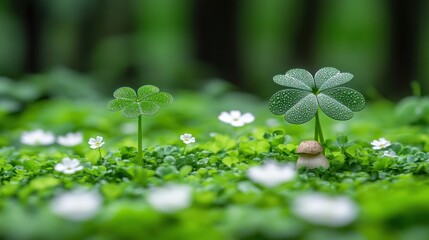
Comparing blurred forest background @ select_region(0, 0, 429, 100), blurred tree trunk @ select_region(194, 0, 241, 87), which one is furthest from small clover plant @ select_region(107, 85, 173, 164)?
blurred tree trunk @ select_region(194, 0, 241, 87)

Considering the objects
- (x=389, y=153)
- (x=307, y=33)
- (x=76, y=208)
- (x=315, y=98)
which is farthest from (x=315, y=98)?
(x=307, y=33)

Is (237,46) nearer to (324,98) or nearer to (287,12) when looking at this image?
(287,12)

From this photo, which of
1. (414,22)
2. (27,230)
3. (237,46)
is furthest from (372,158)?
(414,22)

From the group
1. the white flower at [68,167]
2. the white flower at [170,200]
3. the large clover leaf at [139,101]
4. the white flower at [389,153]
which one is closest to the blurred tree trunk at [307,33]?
the white flower at [389,153]

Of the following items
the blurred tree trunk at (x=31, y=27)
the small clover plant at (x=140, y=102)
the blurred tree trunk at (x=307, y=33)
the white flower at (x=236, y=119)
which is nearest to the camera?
the small clover plant at (x=140, y=102)

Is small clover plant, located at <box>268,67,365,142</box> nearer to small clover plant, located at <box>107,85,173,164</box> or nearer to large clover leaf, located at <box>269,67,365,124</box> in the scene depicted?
large clover leaf, located at <box>269,67,365,124</box>

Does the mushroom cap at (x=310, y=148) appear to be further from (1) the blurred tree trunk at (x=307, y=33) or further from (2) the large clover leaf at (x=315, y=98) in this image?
(1) the blurred tree trunk at (x=307, y=33)

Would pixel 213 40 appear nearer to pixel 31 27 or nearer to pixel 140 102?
pixel 31 27
